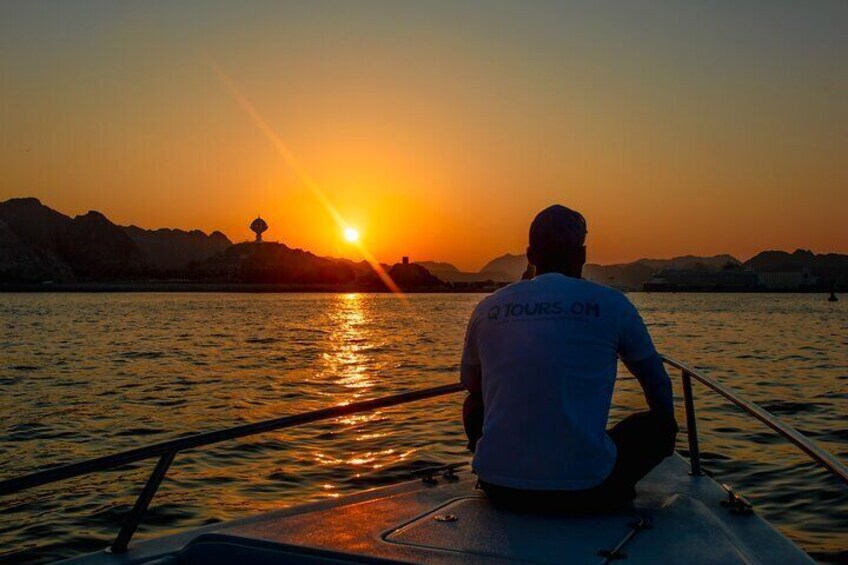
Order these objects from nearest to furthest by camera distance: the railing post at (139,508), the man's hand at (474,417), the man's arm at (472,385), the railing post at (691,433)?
the railing post at (139,508)
the man's arm at (472,385)
the man's hand at (474,417)
the railing post at (691,433)

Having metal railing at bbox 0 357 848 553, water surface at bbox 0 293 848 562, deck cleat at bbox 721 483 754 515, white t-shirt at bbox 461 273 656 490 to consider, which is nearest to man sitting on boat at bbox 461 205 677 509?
white t-shirt at bbox 461 273 656 490

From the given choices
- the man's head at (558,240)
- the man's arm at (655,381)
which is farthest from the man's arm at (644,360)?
the man's head at (558,240)

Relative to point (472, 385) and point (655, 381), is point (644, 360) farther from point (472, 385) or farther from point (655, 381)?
point (472, 385)

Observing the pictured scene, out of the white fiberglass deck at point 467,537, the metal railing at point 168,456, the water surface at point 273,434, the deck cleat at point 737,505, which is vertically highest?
the metal railing at point 168,456

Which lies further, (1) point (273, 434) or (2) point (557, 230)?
(1) point (273, 434)

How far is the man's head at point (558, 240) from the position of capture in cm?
431

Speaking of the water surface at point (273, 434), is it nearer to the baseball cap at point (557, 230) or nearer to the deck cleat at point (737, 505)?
the deck cleat at point (737, 505)

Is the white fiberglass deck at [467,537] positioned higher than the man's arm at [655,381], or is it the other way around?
the man's arm at [655,381]

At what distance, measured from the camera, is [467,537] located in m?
3.87

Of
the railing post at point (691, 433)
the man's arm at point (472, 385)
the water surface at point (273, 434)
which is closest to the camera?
the man's arm at point (472, 385)

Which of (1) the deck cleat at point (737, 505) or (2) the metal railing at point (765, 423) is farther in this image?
(1) the deck cleat at point (737, 505)

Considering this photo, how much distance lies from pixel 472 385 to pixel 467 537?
1012 mm

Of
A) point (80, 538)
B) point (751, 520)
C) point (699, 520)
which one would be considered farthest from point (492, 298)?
point (80, 538)

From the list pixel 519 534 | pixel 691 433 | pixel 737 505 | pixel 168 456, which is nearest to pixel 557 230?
pixel 519 534
